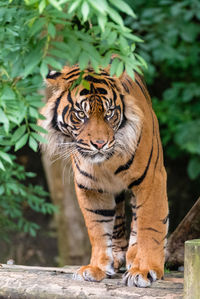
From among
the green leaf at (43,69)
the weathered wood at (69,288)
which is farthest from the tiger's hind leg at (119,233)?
the green leaf at (43,69)

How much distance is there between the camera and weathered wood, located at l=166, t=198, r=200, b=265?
4.42 m

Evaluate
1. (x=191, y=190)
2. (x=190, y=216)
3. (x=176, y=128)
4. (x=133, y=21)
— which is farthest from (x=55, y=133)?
(x=191, y=190)

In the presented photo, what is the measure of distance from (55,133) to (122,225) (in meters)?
1.09

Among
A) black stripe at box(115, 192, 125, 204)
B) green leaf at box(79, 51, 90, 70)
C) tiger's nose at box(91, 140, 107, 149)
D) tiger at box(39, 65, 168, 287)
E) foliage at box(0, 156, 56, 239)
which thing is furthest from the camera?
foliage at box(0, 156, 56, 239)

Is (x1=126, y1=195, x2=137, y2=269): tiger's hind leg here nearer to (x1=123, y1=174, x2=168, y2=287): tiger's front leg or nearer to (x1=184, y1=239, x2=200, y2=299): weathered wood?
(x1=123, y1=174, x2=168, y2=287): tiger's front leg

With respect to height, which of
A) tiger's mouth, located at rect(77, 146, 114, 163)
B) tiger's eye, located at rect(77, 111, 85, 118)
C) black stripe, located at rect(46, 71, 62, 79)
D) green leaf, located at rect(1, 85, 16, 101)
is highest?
black stripe, located at rect(46, 71, 62, 79)

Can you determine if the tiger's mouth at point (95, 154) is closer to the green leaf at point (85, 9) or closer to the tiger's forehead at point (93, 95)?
the tiger's forehead at point (93, 95)

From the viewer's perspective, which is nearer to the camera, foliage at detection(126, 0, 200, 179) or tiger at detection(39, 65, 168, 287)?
tiger at detection(39, 65, 168, 287)

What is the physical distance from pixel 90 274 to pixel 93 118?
0.95 meters

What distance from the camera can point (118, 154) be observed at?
351cm

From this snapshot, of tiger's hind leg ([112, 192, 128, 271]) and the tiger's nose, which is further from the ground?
the tiger's nose

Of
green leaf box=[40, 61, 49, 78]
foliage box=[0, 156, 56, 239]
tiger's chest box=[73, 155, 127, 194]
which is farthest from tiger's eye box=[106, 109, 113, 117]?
foliage box=[0, 156, 56, 239]

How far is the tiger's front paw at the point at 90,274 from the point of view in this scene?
354 centimetres

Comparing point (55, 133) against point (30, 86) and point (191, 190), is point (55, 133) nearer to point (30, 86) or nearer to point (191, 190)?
point (30, 86)
